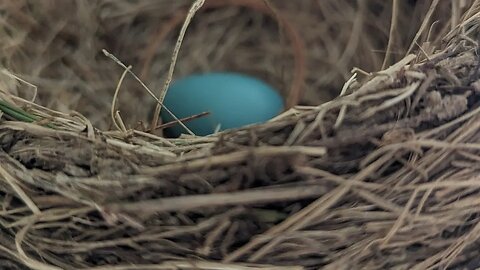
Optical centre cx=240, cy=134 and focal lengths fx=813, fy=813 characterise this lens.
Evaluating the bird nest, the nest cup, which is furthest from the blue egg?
the bird nest

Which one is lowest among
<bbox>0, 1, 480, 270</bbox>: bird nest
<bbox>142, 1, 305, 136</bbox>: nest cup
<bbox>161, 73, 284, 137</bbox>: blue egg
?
<bbox>0, 1, 480, 270</bbox>: bird nest

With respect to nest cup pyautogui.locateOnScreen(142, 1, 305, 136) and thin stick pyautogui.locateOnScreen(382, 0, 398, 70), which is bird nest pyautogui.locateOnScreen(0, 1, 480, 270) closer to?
thin stick pyautogui.locateOnScreen(382, 0, 398, 70)

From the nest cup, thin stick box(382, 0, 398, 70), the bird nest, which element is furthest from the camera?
the nest cup

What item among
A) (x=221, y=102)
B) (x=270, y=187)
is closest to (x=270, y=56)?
(x=221, y=102)

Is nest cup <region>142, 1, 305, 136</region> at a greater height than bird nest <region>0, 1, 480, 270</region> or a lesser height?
greater

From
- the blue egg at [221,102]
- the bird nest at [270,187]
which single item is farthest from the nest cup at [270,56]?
the bird nest at [270,187]

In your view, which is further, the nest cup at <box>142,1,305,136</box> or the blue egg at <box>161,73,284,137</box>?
the nest cup at <box>142,1,305,136</box>
